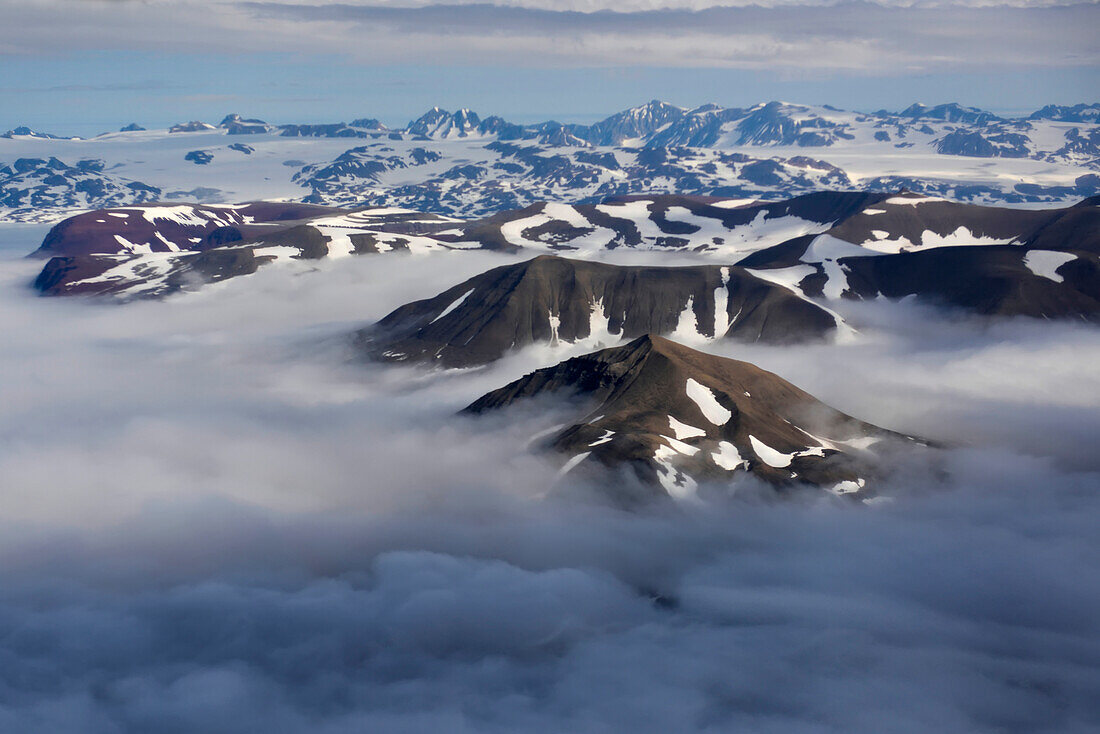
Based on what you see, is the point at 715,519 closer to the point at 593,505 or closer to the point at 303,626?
the point at 593,505

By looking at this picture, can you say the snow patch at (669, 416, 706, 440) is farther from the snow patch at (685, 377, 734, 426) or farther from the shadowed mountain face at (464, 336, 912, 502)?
the snow patch at (685, 377, 734, 426)

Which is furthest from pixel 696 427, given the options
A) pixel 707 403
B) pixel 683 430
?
pixel 707 403

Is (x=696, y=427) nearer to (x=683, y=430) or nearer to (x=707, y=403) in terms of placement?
(x=683, y=430)

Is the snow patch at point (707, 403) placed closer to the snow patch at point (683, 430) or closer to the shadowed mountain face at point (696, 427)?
the shadowed mountain face at point (696, 427)

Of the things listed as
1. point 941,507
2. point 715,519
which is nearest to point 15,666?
point 715,519

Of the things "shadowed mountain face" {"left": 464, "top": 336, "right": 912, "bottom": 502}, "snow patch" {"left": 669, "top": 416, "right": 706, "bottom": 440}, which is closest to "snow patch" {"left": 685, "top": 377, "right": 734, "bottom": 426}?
"shadowed mountain face" {"left": 464, "top": 336, "right": 912, "bottom": 502}

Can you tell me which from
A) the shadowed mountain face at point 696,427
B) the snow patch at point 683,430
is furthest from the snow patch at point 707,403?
the snow patch at point 683,430

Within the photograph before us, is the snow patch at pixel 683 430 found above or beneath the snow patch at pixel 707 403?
beneath

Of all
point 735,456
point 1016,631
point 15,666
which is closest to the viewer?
point 1016,631
